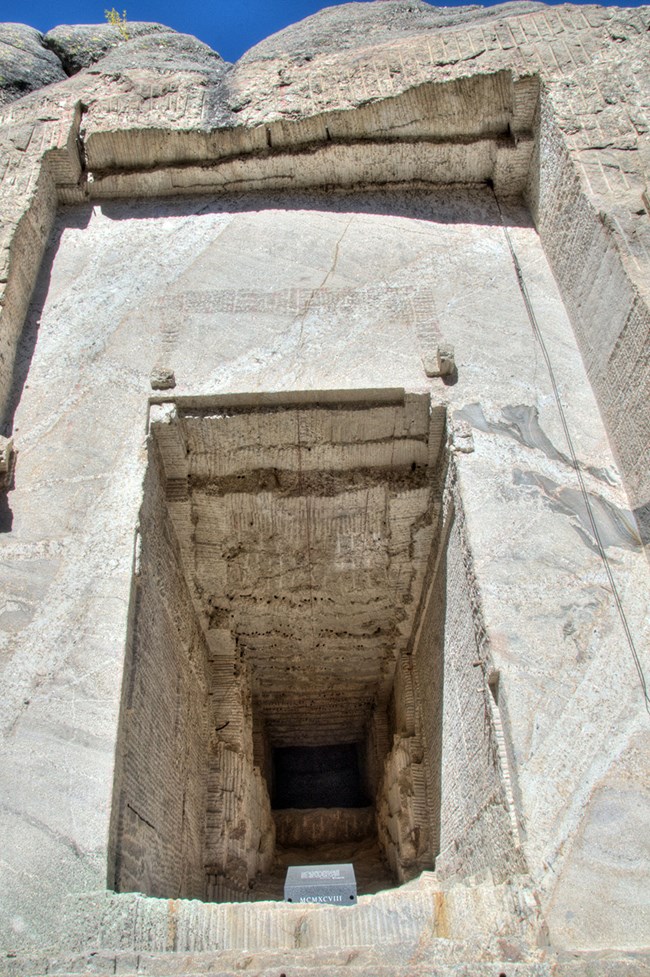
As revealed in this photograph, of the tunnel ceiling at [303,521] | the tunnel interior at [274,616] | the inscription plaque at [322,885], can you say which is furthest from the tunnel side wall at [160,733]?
the inscription plaque at [322,885]

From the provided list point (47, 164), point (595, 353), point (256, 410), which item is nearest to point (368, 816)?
point (256, 410)

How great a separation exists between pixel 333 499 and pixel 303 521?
0.22 metres

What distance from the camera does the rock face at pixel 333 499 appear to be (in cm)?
238

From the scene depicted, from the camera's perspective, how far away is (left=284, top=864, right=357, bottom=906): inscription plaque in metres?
2.60

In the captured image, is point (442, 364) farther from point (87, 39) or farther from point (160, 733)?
point (87, 39)

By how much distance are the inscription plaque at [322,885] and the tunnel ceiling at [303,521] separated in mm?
1780

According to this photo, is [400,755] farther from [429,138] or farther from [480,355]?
[429,138]

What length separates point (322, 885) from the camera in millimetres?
2684

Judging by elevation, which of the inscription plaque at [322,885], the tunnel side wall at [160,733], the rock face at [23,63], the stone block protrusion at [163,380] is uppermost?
the rock face at [23,63]

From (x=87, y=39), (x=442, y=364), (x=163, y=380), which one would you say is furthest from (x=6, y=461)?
(x=87, y=39)

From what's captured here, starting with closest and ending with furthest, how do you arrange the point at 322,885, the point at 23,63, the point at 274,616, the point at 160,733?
the point at 322,885
the point at 160,733
the point at 274,616
the point at 23,63

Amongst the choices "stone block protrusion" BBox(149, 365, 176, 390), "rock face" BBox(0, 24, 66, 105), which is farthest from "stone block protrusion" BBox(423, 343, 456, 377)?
"rock face" BBox(0, 24, 66, 105)

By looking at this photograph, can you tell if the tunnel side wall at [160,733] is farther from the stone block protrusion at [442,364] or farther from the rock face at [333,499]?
the stone block protrusion at [442,364]

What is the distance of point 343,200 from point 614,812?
3.87 meters
